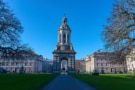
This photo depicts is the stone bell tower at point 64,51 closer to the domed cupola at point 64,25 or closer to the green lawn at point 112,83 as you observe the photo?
the domed cupola at point 64,25

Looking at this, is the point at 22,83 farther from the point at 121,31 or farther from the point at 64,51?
the point at 64,51

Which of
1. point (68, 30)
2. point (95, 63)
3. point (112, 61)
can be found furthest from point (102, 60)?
point (112, 61)

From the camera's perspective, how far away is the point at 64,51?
107 m

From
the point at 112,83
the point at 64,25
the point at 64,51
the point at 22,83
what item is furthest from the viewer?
the point at 64,25

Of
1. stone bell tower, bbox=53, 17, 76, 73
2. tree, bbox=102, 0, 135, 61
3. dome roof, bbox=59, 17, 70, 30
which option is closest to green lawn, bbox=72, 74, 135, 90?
tree, bbox=102, 0, 135, 61

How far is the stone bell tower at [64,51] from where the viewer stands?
103 m

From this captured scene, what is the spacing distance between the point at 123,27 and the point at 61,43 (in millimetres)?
81214

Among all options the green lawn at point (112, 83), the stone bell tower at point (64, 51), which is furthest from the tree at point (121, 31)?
the stone bell tower at point (64, 51)

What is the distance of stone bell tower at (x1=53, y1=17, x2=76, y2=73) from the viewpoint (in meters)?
103

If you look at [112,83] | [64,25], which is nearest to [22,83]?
[112,83]

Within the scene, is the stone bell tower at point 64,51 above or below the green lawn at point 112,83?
above

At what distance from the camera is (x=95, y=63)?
485ft

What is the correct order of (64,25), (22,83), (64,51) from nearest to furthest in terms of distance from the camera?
(22,83) < (64,51) < (64,25)

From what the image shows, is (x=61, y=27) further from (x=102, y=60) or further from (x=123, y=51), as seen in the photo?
(x=123, y=51)
